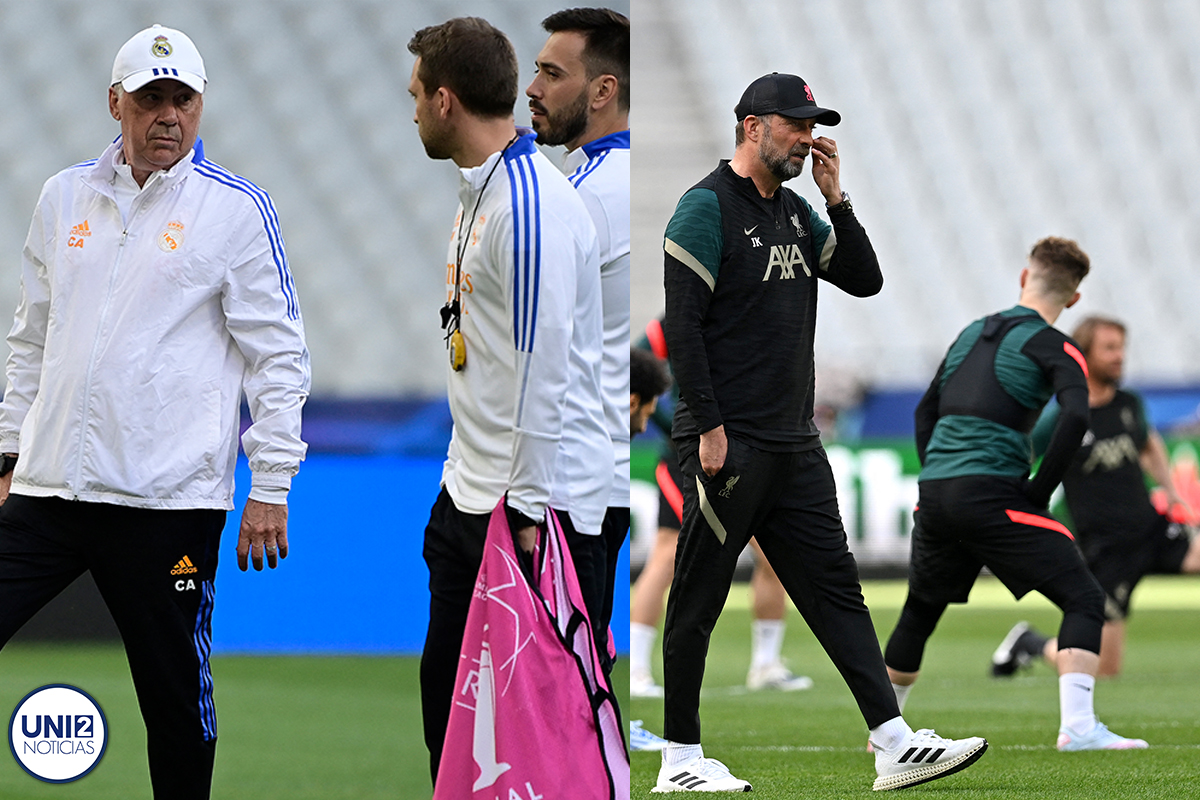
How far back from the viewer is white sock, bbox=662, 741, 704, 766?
3.85 meters

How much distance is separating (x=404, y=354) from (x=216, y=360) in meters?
7.56

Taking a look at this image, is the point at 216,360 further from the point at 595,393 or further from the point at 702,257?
the point at 702,257

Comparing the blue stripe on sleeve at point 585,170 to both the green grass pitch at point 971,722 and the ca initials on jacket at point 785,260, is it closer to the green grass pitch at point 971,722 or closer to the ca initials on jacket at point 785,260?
the ca initials on jacket at point 785,260

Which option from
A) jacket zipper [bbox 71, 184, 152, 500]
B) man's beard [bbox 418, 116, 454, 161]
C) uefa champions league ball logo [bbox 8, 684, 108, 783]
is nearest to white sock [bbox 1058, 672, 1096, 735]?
man's beard [bbox 418, 116, 454, 161]

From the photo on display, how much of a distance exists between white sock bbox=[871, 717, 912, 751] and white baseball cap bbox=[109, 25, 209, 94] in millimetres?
2305

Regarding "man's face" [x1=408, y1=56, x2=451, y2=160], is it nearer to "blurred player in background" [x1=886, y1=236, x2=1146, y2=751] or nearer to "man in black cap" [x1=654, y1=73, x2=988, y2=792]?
"man in black cap" [x1=654, y1=73, x2=988, y2=792]

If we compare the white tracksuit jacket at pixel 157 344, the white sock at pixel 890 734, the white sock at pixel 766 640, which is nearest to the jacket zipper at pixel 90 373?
the white tracksuit jacket at pixel 157 344

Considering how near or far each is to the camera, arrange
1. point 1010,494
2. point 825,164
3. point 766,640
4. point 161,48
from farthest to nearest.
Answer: point 766,640 → point 1010,494 → point 825,164 → point 161,48

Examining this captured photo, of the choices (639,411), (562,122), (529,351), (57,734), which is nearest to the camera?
(529,351)

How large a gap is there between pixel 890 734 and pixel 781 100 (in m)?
1.64

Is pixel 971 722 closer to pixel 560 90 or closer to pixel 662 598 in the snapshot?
pixel 662 598

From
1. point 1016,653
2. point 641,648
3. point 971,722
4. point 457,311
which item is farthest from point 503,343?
point 1016,653

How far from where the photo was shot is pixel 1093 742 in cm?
487

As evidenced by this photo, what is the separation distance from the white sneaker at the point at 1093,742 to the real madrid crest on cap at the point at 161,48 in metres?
3.45
